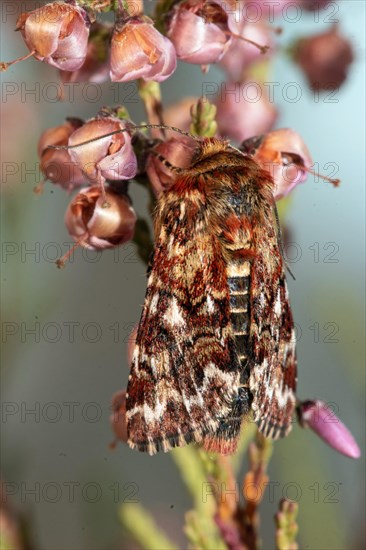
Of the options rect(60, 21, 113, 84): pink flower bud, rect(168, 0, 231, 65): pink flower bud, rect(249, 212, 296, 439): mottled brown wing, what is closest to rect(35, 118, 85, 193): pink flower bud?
rect(60, 21, 113, 84): pink flower bud

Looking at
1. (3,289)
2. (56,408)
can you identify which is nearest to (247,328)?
(3,289)

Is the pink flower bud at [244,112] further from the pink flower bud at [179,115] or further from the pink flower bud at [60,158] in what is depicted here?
the pink flower bud at [60,158]

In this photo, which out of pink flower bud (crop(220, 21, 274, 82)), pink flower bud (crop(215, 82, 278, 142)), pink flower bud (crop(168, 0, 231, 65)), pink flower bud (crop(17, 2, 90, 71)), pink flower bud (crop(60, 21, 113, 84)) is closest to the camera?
pink flower bud (crop(17, 2, 90, 71))

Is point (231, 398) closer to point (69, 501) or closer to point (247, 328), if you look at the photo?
point (247, 328)

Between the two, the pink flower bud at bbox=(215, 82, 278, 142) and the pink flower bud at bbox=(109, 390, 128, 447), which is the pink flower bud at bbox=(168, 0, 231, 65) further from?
the pink flower bud at bbox=(109, 390, 128, 447)

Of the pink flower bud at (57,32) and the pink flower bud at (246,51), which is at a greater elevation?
the pink flower bud at (246,51)

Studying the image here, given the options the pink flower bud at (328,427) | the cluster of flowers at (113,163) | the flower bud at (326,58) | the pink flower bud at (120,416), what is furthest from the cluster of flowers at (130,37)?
the pink flower bud at (328,427)

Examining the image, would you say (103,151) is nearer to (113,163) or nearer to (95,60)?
(113,163)
